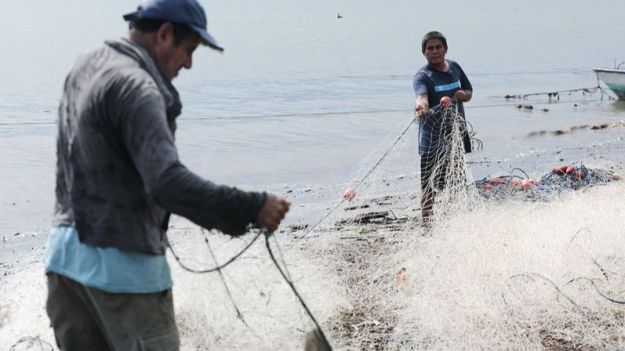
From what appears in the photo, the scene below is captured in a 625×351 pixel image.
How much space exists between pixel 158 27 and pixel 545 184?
222 inches

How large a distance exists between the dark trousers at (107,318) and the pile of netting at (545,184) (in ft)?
15.1

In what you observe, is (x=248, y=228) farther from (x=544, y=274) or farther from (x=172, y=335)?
(x=544, y=274)

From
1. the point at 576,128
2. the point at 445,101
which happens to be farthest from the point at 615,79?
the point at 445,101

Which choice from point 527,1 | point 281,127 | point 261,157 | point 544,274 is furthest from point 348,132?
point 527,1

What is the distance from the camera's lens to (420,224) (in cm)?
693

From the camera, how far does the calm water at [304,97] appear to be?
13.8 m

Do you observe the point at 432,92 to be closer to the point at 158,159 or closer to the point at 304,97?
the point at 158,159

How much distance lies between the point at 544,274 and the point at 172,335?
2703 mm

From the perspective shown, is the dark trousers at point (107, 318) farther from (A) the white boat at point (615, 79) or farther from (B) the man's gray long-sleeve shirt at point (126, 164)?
(A) the white boat at point (615, 79)

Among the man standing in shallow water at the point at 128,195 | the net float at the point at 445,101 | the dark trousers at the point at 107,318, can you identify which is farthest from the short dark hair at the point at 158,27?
the net float at the point at 445,101

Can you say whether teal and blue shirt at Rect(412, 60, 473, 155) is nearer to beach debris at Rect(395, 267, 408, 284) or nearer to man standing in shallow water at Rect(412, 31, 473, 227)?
man standing in shallow water at Rect(412, 31, 473, 227)

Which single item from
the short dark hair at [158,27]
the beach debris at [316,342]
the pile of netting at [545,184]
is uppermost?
the short dark hair at [158,27]

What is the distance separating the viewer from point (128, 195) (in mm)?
2738

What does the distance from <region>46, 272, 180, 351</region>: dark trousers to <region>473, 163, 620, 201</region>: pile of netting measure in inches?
182
